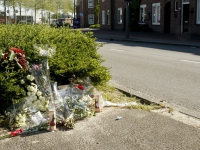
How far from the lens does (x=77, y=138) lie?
4.36m

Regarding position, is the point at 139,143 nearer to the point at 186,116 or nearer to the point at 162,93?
the point at 186,116

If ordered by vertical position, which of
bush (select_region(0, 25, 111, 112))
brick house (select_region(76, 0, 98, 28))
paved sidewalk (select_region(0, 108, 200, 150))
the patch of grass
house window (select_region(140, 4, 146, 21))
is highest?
brick house (select_region(76, 0, 98, 28))

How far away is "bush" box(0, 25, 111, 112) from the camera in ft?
15.9

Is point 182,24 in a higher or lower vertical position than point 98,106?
higher

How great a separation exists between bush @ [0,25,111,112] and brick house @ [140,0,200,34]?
21.4 metres

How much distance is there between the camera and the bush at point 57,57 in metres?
4.83

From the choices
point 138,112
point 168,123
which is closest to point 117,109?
point 138,112

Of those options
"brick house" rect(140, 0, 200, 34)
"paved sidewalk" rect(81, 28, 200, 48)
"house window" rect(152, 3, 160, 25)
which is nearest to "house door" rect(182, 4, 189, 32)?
"brick house" rect(140, 0, 200, 34)

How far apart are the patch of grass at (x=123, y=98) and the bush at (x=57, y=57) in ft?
1.44

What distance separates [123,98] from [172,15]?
2463cm

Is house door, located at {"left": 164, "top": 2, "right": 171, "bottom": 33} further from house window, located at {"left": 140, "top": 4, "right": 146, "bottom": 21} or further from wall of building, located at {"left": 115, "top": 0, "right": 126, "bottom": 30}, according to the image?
wall of building, located at {"left": 115, "top": 0, "right": 126, "bottom": 30}

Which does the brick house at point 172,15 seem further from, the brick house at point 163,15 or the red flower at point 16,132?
the red flower at point 16,132

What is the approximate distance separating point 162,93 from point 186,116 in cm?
185

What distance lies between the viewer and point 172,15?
97.0 feet
